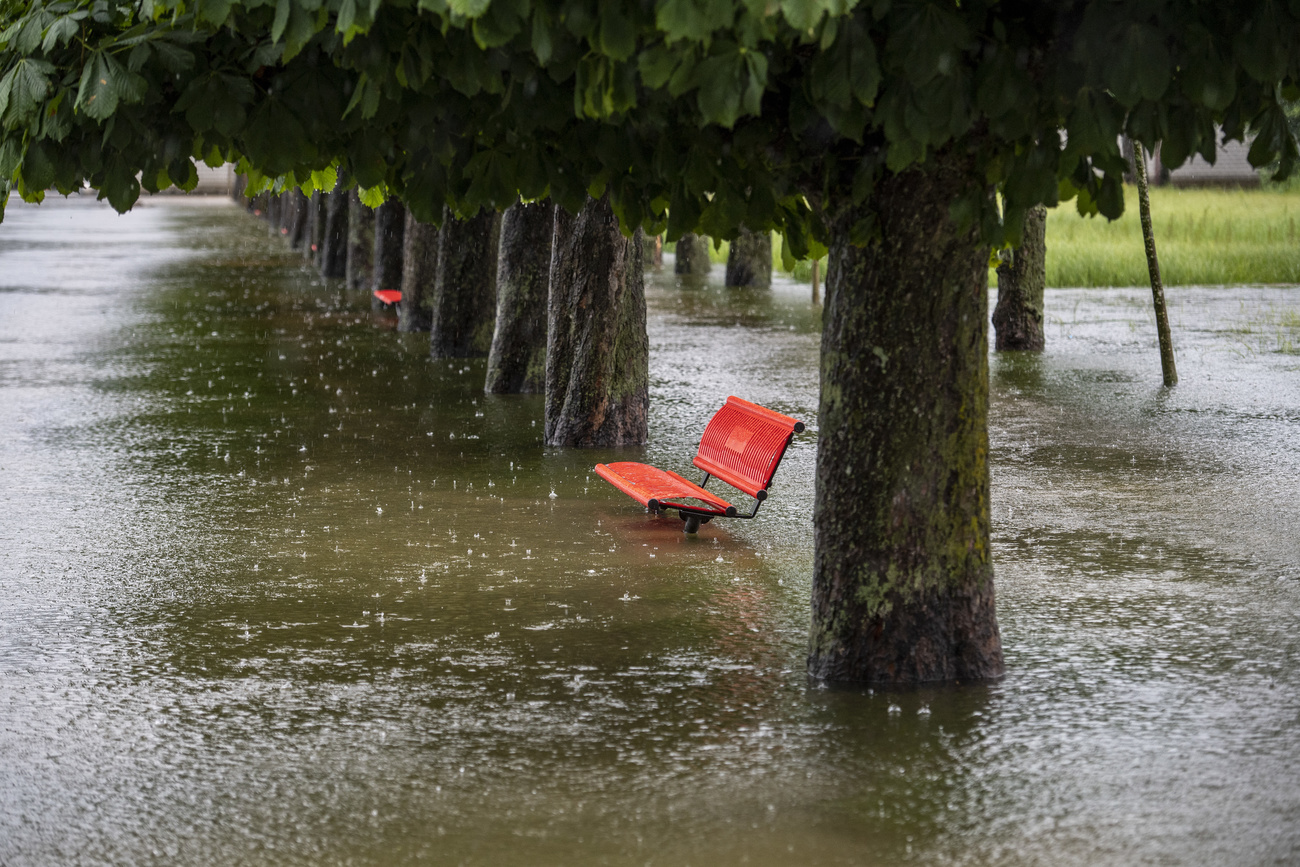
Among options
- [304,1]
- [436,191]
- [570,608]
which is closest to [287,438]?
[570,608]

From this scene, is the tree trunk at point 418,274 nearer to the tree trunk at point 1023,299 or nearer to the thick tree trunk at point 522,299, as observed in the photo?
the thick tree trunk at point 522,299

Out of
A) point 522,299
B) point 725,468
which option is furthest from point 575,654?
point 522,299

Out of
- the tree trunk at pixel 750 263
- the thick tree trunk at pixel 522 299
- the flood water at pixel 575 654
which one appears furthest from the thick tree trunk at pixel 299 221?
the flood water at pixel 575 654

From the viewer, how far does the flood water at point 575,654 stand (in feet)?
15.8

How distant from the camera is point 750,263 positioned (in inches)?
1078

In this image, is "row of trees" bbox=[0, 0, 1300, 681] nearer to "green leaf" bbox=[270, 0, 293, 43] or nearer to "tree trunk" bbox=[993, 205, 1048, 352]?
"green leaf" bbox=[270, 0, 293, 43]

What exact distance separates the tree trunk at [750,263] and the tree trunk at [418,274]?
27.2 feet

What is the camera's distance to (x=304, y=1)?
14.9 feet

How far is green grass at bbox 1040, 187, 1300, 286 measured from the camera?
25734 mm

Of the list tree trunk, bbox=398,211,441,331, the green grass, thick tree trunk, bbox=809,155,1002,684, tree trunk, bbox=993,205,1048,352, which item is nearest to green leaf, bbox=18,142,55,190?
thick tree trunk, bbox=809,155,1002,684

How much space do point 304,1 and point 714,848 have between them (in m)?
2.79

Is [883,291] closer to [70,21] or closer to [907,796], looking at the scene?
[907,796]

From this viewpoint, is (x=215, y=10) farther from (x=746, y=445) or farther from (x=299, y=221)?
(x=299, y=221)

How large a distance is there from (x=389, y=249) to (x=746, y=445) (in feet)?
46.4
